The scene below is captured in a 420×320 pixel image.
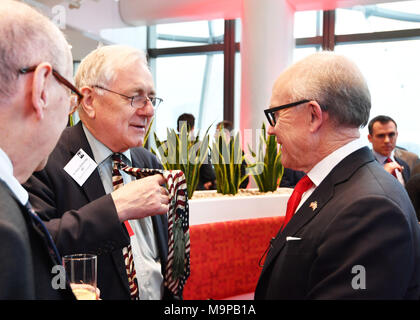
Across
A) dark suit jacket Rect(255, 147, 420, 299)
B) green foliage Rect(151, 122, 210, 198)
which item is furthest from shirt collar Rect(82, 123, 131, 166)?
green foliage Rect(151, 122, 210, 198)

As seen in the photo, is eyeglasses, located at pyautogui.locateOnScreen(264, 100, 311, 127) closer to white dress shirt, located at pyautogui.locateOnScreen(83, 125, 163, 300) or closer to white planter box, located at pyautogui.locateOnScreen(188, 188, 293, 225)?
white dress shirt, located at pyautogui.locateOnScreen(83, 125, 163, 300)

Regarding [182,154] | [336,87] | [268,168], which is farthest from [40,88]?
[268,168]

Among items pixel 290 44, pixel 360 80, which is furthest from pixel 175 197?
pixel 290 44

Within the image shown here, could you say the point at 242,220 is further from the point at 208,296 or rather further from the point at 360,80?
the point at 360,80

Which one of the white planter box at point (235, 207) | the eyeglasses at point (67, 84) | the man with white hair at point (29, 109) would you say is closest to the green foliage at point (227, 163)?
the white planter box at point (235, 207)

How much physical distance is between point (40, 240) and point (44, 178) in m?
0.75

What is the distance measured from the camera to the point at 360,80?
1526mm

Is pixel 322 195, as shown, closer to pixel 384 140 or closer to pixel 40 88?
pixel 40 88

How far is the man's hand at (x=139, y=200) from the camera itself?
1.50 m

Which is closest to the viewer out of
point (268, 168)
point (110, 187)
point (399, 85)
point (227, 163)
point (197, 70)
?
point (110, 187)

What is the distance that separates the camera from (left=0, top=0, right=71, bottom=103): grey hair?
0.91m

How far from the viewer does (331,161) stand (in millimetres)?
1563

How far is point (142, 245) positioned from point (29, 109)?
986 millimetres

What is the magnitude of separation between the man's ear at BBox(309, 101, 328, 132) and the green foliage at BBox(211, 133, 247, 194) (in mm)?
1804
